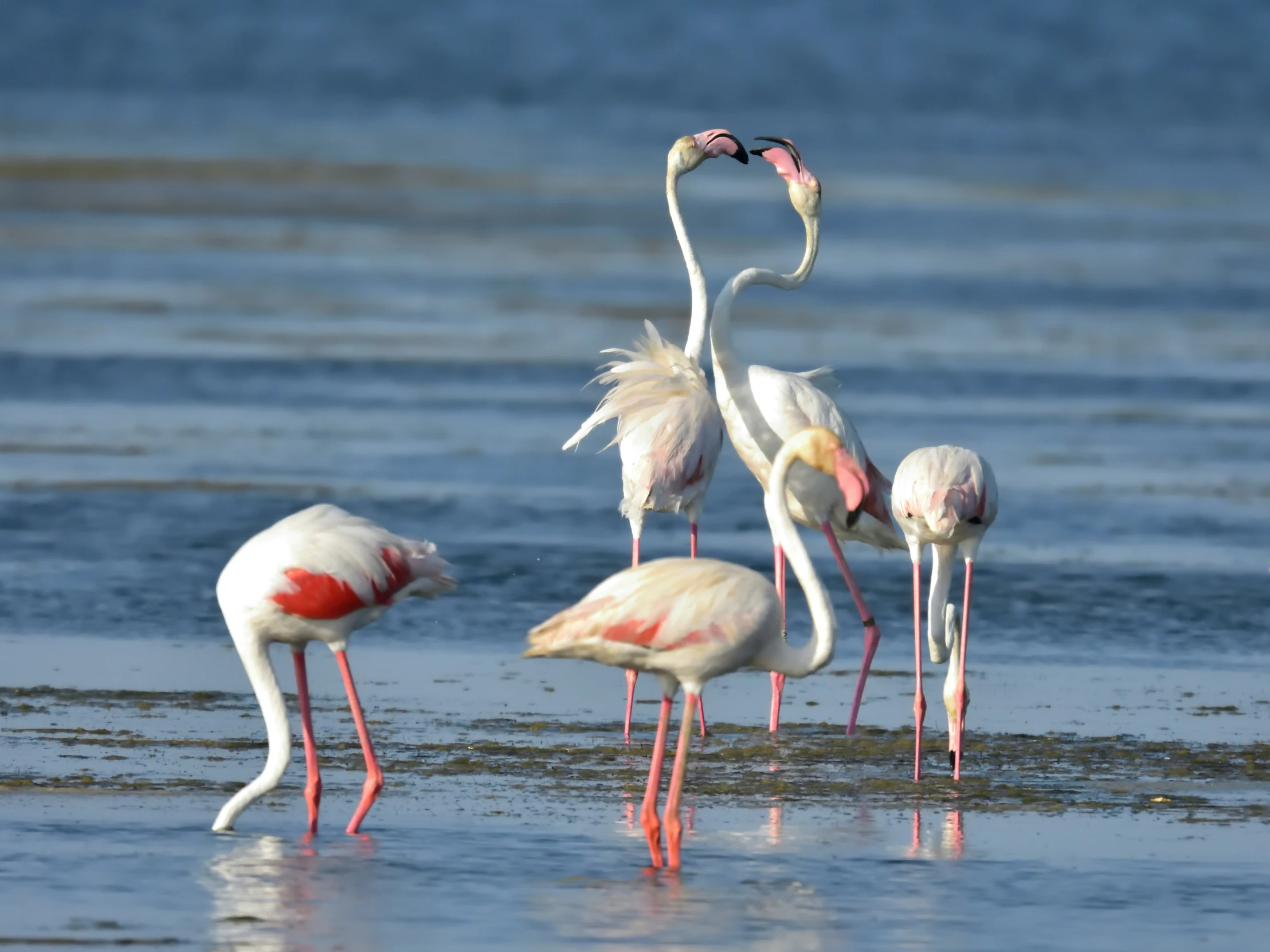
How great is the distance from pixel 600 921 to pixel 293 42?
1502 inches

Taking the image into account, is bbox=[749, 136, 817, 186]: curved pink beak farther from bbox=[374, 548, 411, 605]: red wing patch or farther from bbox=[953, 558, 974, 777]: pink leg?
bbox=[374, 548, 411, 605]: red wing patch

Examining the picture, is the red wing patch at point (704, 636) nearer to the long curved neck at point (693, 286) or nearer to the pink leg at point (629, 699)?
the pink leg at point (629, 699)

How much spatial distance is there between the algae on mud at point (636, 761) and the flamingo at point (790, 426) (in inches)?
29.4

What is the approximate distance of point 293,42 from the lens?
4297 cm

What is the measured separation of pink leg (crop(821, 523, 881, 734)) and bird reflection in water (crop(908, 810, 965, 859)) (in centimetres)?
135

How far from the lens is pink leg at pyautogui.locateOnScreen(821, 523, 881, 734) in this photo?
30.0 feet

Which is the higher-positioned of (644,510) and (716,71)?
(716,71)

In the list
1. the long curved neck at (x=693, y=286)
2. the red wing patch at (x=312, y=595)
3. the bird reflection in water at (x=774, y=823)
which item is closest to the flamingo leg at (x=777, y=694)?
the bird reflection in water at (x=774, y=823)

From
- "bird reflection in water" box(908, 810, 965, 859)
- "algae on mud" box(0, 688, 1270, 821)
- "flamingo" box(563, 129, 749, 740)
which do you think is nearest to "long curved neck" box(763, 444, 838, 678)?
"bird reflection in water" box(908, 810, 965, 859)

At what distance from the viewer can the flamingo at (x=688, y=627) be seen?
23.0 ft

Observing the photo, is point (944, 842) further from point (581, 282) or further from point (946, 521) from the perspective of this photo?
point (581, 282)

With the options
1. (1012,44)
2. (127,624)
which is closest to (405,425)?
(127,624)

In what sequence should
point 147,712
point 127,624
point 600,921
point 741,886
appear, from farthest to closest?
1. point 127,624
2. point 147,712
3. point 741,886
4. point 600,921

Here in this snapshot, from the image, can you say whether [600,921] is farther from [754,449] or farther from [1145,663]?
[1145,663]
